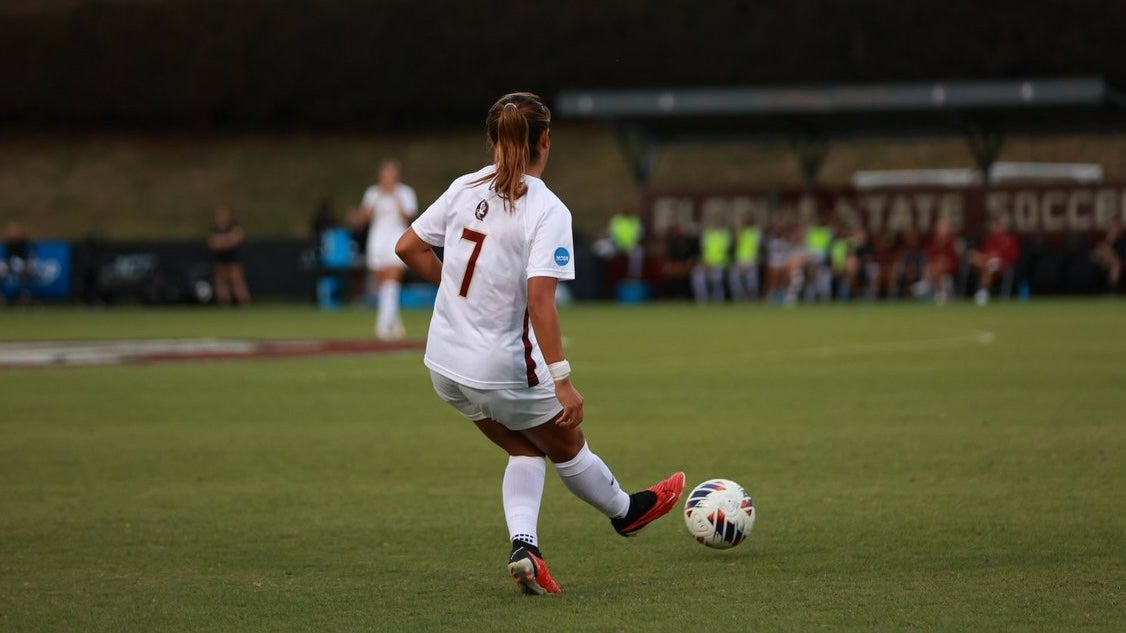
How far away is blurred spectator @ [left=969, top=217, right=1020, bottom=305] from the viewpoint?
32.0m

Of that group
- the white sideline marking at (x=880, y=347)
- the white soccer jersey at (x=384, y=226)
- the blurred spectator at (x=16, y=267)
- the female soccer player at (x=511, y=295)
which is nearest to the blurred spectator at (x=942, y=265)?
the white sideline marking at (x=880, y=347)

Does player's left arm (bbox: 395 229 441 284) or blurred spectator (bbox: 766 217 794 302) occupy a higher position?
player's left arm (bbox: 395 229 441 284)

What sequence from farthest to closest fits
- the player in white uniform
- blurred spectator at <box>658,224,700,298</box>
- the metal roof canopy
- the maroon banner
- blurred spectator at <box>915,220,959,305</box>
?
1. blurred spectator at <box>658,224,700,298</box>
2. the metal roof canopy
3. the maroon banner
4. blurred spectator at <box>915,220,959,305</box>
5. the player in white uniform

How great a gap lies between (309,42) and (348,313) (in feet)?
79.7

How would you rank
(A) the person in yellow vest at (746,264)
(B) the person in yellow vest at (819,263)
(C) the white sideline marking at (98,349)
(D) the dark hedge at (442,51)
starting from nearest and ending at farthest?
1. (C) the white sideline marking at (98,349)
2. (B) the person in yellow vest at (819,263)
3. (A) the person in yellow vest at (746,264)
4. (D) the dark hedge at (442,51)

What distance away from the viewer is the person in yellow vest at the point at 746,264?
3428 centimetres

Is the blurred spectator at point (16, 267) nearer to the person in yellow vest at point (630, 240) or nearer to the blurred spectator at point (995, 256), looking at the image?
the person in yellow vest at point (630, 240)

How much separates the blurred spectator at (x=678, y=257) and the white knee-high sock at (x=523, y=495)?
28934 millimetres

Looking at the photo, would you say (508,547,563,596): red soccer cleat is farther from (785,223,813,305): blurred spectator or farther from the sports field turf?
(785,223,813,305): blurred spectator

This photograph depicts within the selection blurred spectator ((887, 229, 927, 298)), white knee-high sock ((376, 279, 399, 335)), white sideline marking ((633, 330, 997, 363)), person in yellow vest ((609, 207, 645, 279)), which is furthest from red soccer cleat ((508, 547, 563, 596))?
person in yellow vest ((609, 207, 645, 279))

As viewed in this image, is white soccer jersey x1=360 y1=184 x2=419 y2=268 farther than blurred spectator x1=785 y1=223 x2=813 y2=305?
No

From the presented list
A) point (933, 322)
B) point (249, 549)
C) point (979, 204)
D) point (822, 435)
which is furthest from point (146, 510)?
point (979, 204)

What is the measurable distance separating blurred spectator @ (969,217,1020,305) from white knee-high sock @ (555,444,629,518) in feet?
86.2

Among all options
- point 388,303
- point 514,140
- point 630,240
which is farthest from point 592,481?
point 630,240
